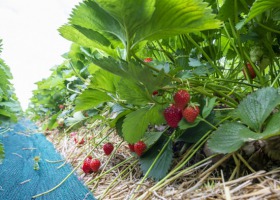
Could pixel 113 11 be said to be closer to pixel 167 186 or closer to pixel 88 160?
pixel 167 186

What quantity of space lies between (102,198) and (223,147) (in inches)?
14.2

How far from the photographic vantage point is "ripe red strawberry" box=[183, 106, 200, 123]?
0.54m

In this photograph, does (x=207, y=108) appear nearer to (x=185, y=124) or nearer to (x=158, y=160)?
(x=185, y=124)

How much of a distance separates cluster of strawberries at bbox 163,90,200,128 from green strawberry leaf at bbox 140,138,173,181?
101mm

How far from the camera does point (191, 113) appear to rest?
21.4 inches

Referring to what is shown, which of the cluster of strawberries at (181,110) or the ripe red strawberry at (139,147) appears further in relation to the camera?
the ripe red strawberry at (139,147)

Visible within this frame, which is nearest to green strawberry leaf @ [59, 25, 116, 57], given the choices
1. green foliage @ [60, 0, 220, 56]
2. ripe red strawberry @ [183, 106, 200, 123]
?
green foliage @ [60, 0, 220, 56]

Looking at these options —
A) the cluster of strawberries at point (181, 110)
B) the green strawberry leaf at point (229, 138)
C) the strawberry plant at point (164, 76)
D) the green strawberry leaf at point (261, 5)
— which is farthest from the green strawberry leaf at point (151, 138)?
the green strawberry leaf at point (261, 5)

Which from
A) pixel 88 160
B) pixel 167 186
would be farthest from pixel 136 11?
pixel 88 160

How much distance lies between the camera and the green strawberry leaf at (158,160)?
0.62 metres

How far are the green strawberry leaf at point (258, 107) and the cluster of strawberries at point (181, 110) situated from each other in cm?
8

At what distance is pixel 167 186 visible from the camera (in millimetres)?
600

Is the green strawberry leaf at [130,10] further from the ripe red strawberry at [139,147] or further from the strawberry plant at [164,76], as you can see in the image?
the ripe red strawberry at [139,147]

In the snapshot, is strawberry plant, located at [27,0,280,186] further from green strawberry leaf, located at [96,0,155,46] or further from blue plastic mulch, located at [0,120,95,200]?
blue plastic mulch, located at [0,120,95,200]
